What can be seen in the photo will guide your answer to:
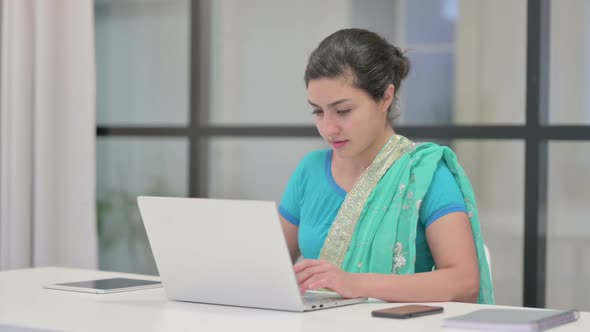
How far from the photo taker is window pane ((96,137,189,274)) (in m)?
3.89

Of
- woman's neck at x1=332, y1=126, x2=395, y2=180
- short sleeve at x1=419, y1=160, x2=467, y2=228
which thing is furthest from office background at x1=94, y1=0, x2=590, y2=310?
short sleeve at x1=419, y1=160, x2=467, y2=228

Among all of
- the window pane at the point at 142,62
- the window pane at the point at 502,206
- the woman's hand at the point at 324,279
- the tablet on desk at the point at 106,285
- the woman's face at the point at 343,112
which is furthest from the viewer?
the window pane at the point at 142,62

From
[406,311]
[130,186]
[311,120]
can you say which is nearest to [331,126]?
[406,311]

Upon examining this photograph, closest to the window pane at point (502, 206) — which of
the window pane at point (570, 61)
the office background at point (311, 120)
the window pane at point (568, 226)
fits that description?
the office background at point (311, 120)

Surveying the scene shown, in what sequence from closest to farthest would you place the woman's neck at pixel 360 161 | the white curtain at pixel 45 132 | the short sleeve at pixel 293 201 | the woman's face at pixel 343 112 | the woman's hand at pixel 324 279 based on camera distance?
the woman's hand at pixel 324 279, the woman's face at pixel 343 112, the woman's neck at pixel 360 161, the short sleeve at pixel 293 201, the white curtain at pixel 45 132

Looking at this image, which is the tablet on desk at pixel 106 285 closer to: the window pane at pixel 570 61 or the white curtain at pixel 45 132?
the window pane at pixel 570 61

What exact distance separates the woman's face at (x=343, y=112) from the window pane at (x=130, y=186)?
6.08 ft

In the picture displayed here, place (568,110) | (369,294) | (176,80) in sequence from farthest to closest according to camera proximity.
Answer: (176,80)
(568,110)
(369,294)

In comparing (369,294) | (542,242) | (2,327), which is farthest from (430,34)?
(2,327)

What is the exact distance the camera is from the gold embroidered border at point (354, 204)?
6.81 feet

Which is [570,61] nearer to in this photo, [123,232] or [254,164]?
[254,164]

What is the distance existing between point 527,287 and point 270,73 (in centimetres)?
133

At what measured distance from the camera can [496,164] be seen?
3.18 meters

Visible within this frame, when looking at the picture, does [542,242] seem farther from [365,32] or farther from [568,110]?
[365,32]
